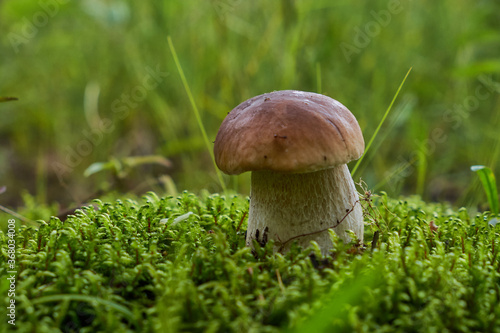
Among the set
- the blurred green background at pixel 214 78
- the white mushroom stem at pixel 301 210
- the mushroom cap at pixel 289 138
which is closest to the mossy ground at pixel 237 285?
the white mushroom stem at pixel 301 210

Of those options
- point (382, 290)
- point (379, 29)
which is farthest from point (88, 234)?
point (379, 29)

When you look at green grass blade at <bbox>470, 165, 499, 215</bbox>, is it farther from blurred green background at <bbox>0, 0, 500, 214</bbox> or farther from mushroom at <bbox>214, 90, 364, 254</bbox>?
blurred green background at <bbox>0, 0, 500, 214</bbox>

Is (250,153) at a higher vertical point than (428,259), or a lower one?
higher

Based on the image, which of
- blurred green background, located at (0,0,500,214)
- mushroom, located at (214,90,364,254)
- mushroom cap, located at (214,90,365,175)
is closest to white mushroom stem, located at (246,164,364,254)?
mushroom, located at (214,90,364,254)

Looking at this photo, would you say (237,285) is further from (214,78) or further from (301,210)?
(214,78)

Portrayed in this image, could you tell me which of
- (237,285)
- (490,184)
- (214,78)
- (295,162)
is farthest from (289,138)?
(214,78)

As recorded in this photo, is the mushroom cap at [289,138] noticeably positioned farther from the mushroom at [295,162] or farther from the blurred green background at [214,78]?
the blurred green background at [214,78]

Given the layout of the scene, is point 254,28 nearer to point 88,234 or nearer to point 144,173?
point 144,173

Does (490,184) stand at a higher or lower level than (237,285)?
higher

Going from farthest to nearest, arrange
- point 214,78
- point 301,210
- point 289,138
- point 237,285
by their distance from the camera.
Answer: point 214,78, point 301,210, point 289,138, point 237,285
